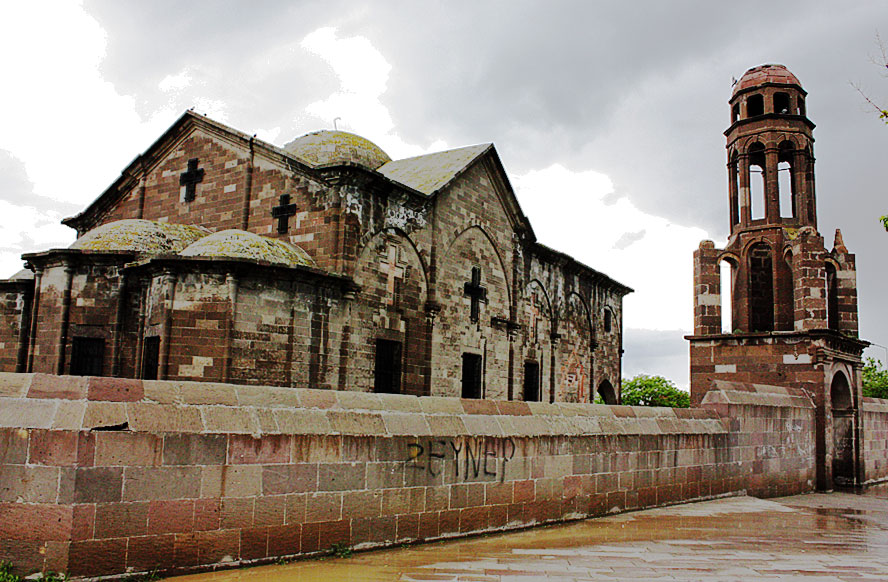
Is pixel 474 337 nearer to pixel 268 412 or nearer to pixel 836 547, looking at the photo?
pixel 836 547

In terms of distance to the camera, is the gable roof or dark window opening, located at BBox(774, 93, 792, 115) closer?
the gable roof

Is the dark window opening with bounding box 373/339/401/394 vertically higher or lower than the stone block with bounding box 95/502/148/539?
higher

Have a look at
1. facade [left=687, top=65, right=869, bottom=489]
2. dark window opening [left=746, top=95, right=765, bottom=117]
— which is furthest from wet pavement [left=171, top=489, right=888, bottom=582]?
dark window opening [left=746, top=95, right=765, bottom=117]

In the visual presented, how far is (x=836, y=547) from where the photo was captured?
958cm

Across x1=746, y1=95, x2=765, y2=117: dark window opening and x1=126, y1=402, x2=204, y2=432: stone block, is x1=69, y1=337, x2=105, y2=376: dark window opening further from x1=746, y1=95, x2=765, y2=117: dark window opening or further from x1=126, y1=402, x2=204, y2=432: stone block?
x1=746, y1=95, x2=765, y2=117: dark window opening

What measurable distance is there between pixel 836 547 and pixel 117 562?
875cm

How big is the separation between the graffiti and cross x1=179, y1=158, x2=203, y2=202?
587 inches

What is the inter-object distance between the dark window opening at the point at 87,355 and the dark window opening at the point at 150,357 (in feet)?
6.53

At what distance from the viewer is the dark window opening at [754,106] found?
23.1m

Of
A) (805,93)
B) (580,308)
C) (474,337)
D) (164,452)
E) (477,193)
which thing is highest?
(805,93)

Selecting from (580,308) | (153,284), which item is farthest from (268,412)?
(580,308)

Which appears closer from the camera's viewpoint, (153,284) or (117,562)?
(117,562)

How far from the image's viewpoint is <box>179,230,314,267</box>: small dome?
16.3m

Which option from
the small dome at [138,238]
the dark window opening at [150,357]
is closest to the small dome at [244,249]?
the small dome at [138,238]
